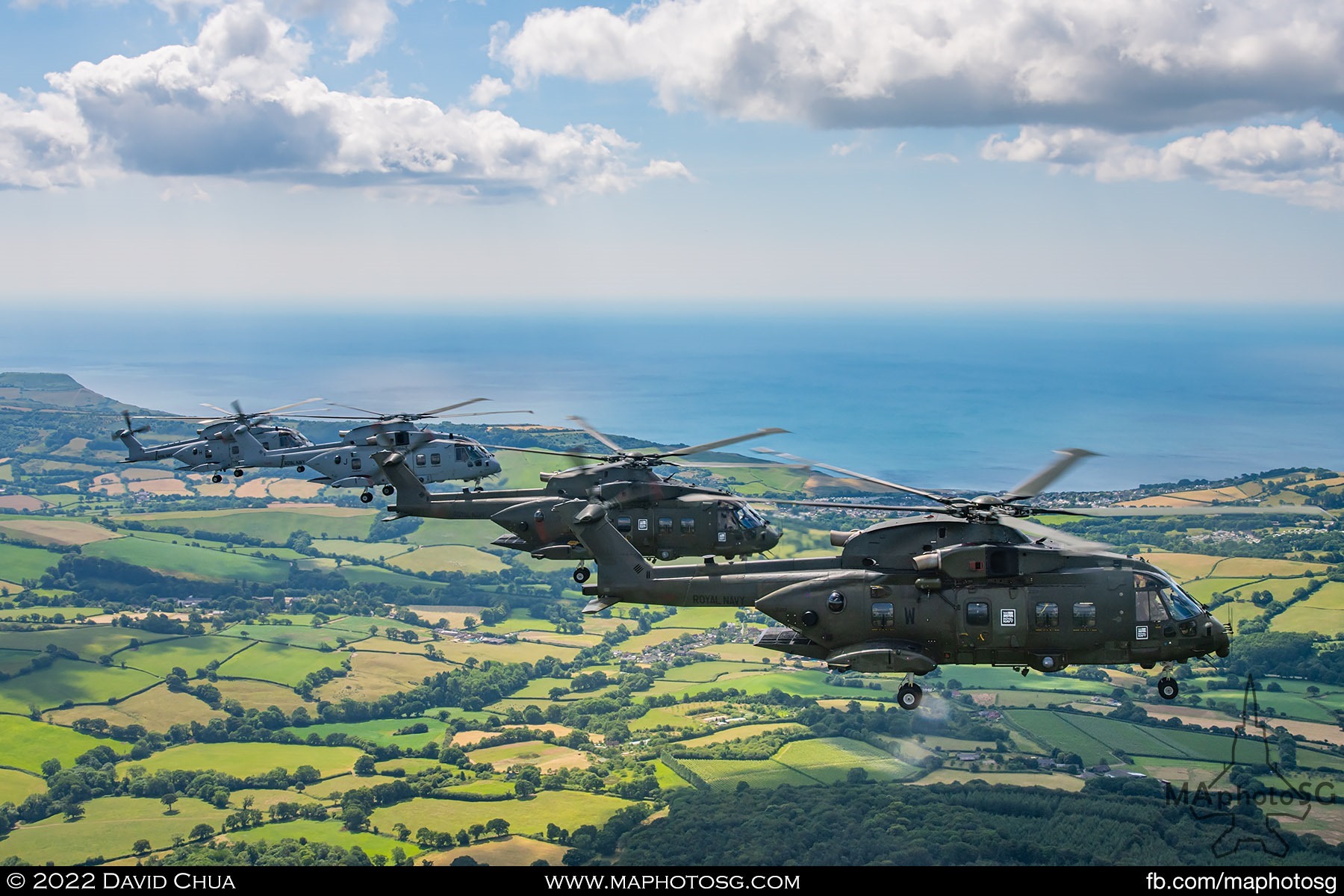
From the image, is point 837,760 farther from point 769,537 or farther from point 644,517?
→ point 644,517

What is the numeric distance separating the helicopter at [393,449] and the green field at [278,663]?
58321mm

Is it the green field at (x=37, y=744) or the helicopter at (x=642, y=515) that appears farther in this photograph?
the green field at (x=37, y=744)

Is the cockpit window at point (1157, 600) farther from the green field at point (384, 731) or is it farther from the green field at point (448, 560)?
the green field at point (448, 560)

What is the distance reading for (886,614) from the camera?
24750 millimetres

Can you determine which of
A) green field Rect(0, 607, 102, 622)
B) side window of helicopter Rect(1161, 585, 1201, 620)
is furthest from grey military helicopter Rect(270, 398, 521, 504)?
green field Rect(0, 607, 102, 622)

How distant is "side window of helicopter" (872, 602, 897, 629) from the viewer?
24719 millimetres

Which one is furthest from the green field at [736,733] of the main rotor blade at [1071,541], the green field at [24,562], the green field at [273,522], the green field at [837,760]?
the green field at [24,562]

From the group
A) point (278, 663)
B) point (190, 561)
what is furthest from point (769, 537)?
point (190, 561)

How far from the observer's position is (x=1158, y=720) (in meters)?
73.4

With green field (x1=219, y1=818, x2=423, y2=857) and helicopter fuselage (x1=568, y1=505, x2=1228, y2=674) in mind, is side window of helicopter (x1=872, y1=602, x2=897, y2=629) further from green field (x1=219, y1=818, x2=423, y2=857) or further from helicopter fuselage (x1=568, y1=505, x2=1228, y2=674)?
green field (x1=219, y1=818, x2=423, y2=857)

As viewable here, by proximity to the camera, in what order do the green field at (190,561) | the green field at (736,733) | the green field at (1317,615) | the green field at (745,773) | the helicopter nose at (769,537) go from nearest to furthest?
the helicopter nose at (769,537) → the green field at (745,773) → the green field at (736,733) → the green field at (1317,615) → the green field at (190,561)

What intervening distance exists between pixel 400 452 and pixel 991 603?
25.6 m

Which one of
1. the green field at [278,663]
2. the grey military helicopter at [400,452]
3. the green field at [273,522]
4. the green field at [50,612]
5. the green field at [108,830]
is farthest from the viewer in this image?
the green field at [273,522]

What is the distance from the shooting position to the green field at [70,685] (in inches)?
3639
